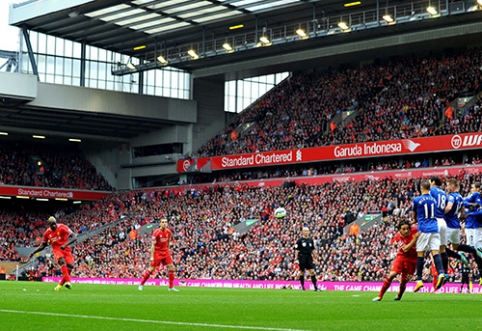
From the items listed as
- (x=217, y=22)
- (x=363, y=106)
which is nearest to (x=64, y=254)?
(x=217, y=22)

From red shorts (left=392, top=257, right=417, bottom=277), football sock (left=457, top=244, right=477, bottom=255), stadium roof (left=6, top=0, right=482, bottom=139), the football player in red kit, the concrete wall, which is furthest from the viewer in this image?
the concrete wall

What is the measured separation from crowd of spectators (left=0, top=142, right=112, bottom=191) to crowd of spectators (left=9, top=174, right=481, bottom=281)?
334 inches

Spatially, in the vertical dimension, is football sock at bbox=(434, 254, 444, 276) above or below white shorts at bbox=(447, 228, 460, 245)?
below

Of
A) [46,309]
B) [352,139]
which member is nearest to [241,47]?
[352,139]

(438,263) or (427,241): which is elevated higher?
(427,241)

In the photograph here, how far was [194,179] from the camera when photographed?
6162cm

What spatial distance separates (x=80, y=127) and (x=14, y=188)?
6.64 m

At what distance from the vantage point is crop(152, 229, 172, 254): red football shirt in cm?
2477

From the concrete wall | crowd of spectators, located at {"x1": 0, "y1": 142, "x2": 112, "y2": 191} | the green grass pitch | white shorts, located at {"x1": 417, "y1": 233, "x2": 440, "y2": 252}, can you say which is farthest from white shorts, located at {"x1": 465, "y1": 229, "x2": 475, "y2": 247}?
crowd of spectators, located at {"x1": 0, "y1": 142, "x2": 112, "y2": 191}

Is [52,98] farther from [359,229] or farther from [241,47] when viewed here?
[359,229]

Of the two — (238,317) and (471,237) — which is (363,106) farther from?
(238,317)

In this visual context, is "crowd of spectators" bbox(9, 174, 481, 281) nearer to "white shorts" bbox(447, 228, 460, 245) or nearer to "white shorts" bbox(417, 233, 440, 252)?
"white shorts" bbox(447, 228, 460, 245)

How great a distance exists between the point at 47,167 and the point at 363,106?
88.6 ft

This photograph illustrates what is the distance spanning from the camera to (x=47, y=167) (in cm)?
6681
